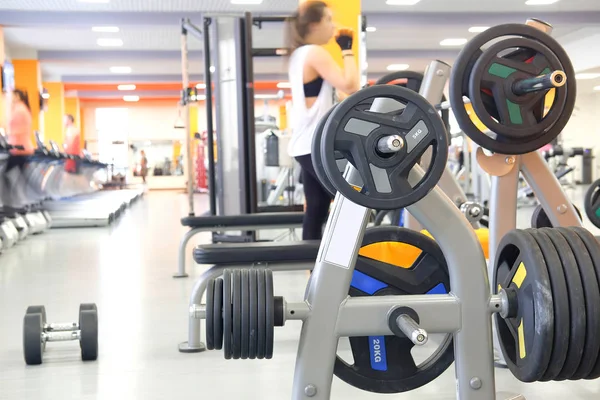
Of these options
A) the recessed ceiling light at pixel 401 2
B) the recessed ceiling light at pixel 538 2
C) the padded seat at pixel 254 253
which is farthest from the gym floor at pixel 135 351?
the recessed ceiling light at pixel 538 2

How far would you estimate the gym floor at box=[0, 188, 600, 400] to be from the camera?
188 centimetres

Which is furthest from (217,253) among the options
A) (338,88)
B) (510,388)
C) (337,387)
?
(510,388)

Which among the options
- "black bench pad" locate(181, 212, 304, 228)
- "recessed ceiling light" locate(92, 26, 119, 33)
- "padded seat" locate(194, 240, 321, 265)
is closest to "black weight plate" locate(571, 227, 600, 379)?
"padded seat" locate(194, 240, 321, 265)

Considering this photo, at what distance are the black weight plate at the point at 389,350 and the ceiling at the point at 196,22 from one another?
5.88 meters

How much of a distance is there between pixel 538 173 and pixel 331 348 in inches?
42.2

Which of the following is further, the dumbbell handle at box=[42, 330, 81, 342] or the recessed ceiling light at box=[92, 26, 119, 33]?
the recessed ceiling light at box=[92, 26, 119, 33]

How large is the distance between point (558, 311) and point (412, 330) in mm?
285

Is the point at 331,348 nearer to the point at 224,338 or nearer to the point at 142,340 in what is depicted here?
the point at 224,338

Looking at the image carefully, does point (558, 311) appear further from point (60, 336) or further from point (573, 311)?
point (60, 336)

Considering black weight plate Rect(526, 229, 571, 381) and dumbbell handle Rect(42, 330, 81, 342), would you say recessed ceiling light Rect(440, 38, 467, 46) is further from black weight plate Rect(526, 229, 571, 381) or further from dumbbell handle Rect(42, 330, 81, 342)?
black weight plate Rect(526, 229, 571, 381)

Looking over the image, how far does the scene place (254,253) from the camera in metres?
2.33

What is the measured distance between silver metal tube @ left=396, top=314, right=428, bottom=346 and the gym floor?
594mm

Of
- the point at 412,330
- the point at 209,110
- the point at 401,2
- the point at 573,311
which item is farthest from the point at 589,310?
the point at 401,2

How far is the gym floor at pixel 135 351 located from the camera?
6.16 feet
